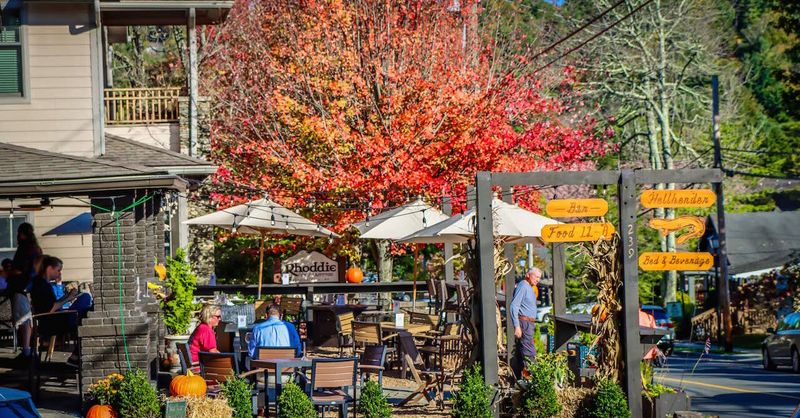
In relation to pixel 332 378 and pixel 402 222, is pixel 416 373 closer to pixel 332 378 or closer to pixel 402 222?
pixel 332 378

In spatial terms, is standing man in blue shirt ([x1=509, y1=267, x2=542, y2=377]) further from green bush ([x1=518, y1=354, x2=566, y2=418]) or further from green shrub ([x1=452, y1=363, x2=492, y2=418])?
green shrub ([x1=452, y1=363, x2=492, y2=418])

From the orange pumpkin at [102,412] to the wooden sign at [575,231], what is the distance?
526cm

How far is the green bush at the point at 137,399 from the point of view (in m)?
11.4

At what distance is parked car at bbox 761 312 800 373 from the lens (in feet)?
76.9

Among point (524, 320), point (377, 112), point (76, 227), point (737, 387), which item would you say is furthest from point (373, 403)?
point (377, 112)

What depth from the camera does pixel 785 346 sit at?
23.8 metres

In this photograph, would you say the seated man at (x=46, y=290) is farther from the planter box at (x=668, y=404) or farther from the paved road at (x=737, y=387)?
the paved road at (x=737, y=387)

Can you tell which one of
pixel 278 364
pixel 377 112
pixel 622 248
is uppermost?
pixel 377 112

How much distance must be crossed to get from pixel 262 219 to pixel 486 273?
7226 millimetres

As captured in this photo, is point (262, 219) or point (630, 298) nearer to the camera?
point (630, 298)

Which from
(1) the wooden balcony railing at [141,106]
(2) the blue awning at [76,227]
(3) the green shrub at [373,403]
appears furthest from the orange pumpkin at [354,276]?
(3) the green shrub at [373,403]

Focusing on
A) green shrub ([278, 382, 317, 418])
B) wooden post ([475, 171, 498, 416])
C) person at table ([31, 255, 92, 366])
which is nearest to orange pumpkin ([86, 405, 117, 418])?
green shrub ([278, 382, 317, 418])

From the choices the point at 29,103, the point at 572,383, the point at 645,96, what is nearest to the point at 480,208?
the point at 572,383

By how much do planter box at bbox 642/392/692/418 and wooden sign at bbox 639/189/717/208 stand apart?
2168mm
